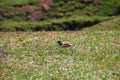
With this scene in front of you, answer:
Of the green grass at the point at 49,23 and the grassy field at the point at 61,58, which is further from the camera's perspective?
the green grass at the point at 49,23

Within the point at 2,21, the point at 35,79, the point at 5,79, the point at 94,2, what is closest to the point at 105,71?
the point at 35,79

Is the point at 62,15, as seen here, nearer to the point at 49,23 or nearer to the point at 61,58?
the point at 49,23

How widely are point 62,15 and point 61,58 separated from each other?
72.4m

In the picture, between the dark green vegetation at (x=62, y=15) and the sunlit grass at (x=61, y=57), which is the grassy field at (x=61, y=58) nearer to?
the sunlit grass at (x=61, y=57)

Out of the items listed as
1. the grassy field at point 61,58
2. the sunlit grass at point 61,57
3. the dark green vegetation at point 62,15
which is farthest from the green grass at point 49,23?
the grassy field at point 61,58

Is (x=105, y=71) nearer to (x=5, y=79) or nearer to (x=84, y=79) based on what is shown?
(x=84, y=79)

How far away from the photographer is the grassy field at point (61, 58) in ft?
82.8

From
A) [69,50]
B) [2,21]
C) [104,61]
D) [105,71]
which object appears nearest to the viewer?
[105,71]

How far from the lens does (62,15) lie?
102m

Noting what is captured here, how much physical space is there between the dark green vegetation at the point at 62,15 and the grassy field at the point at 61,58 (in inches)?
2061

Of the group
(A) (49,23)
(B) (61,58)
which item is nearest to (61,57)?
(B) (61,58)

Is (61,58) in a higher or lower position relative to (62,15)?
higher

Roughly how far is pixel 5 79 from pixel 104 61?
8.57 metres

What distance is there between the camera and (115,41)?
37.6 meters
